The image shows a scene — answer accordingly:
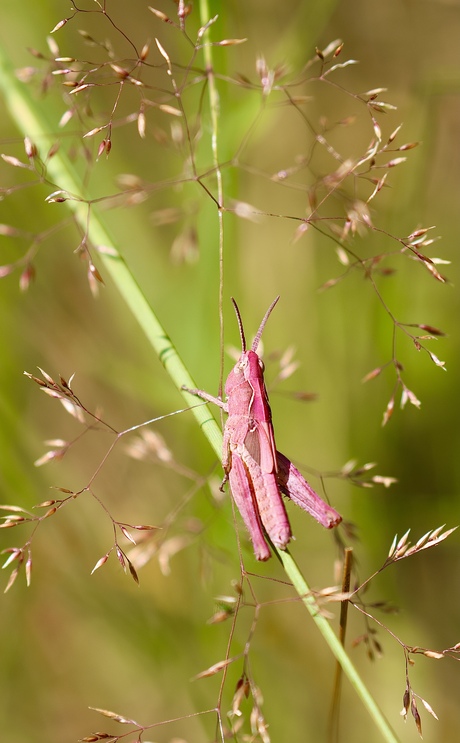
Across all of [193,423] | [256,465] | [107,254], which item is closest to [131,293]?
[107,254]

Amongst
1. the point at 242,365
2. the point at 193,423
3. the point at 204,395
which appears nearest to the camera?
the point at 204,395

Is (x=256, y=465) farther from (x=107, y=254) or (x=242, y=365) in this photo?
(x=107, y=254)

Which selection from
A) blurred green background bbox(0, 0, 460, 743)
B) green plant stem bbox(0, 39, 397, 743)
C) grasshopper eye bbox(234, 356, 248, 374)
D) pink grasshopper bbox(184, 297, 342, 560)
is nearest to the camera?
green plant stem bbox(0, 39, 397, 743)

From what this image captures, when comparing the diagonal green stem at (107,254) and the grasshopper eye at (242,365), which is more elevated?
the diagonal green stem at (107,254)

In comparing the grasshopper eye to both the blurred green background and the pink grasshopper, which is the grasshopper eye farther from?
the blurred green background

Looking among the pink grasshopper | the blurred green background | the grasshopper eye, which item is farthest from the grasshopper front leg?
the blurred green background

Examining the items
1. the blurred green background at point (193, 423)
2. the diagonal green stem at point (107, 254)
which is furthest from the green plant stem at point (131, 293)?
the blurred green background at point (193, 423)

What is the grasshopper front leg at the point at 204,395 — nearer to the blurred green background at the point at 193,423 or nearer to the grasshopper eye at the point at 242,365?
the grasshopper eye at the point at 242,365
